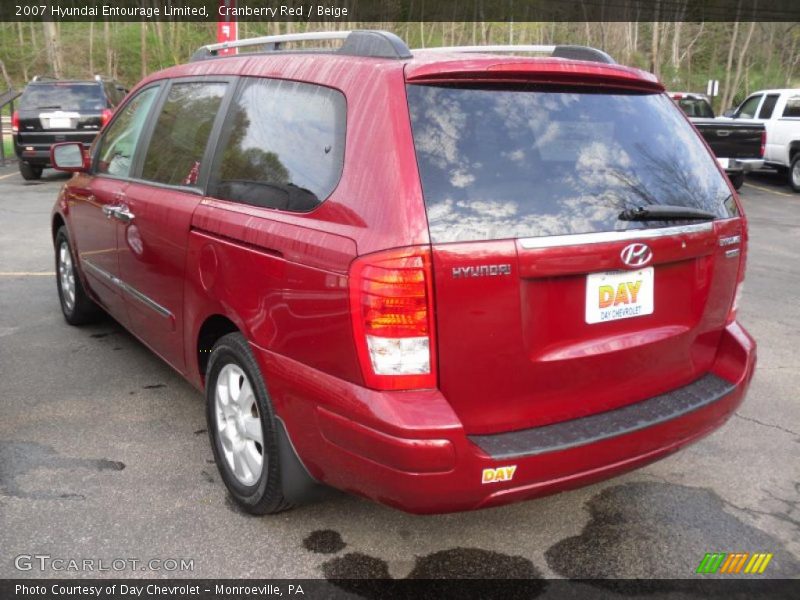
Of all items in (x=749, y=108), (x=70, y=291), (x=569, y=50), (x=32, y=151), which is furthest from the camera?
(x=749, y=108)

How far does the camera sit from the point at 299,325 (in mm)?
2529

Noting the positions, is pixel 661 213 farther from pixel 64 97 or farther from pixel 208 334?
pixel 64 97

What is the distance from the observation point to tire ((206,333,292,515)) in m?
2.80

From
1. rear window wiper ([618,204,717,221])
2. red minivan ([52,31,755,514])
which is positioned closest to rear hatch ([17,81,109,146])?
red minivan ([52,31,755,514])

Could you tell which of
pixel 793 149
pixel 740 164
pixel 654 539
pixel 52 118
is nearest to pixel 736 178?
pixel 740 164

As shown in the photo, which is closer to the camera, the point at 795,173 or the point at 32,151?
the point at 32,151

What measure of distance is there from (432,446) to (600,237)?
0.85 m

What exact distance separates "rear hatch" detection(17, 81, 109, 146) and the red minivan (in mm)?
12873

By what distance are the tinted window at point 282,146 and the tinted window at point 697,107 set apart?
16028 mm

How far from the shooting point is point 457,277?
2270mm

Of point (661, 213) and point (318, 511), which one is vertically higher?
point (661, 213)

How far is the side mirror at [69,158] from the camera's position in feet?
15.8

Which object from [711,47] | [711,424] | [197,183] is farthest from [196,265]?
[711,47]

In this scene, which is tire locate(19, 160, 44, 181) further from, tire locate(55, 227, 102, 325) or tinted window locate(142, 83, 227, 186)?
tinted window locate(142, 83, 227, 186)
